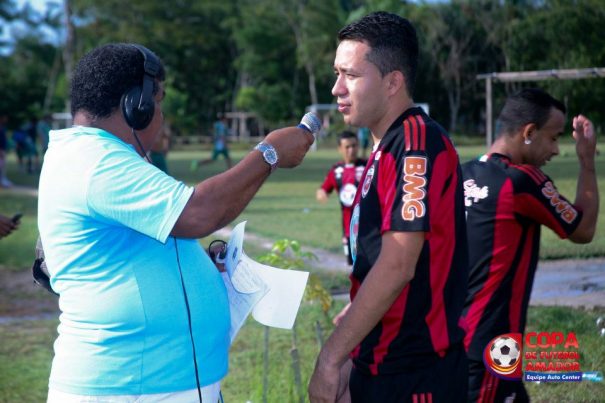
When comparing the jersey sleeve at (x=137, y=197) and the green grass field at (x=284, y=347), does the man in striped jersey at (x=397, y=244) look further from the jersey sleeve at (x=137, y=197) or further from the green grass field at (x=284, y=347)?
the green grass field at (x=284, y=347)

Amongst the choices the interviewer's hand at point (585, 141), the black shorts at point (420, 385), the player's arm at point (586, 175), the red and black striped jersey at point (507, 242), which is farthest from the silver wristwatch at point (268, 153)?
the interviewer's hand at point (585, 141)

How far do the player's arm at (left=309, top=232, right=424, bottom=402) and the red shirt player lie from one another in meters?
6.74

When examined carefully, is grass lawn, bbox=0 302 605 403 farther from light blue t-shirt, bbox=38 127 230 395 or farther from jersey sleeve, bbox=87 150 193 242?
jersey sleeve, bbox=87 150 193 242

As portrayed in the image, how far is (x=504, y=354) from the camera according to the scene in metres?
3.53

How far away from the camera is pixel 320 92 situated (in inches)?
2420

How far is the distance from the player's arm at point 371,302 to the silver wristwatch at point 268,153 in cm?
45

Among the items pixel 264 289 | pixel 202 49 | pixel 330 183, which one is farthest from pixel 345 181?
→ pixel 202 49

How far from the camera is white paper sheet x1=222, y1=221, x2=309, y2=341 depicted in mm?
2818

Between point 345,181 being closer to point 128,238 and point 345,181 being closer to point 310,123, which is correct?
point 310,123

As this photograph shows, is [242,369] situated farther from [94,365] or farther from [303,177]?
[303,177]

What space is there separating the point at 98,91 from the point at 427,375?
4.64 feet

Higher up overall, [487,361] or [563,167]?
[563,167]

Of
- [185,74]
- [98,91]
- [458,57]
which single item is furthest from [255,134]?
[98,91]

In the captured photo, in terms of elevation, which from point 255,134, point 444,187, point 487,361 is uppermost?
point 444,187
